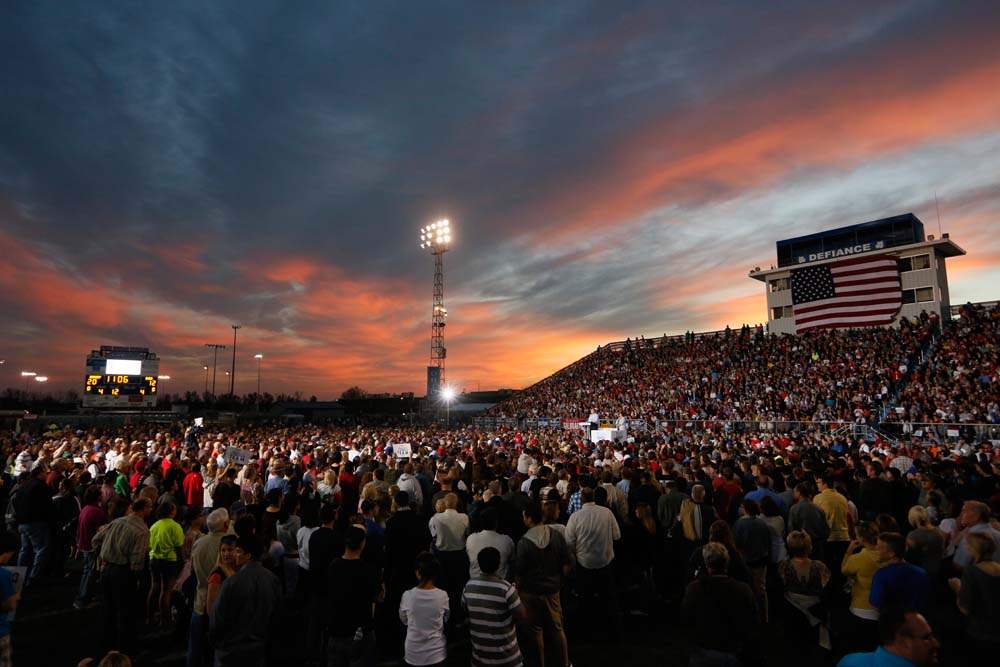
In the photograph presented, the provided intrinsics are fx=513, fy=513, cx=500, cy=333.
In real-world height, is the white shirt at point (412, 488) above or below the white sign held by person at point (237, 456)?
below

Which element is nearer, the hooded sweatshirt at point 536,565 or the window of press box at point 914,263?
the hooded sweatshirt at point 536,565

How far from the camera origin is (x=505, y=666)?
448 cm

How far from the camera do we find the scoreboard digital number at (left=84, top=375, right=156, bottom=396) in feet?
134

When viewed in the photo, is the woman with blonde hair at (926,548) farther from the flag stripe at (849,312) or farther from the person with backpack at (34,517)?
the flag stripe at (849,312)

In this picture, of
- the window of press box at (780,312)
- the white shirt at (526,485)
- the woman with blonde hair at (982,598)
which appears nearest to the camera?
the woman with blonde hair at (982,598)

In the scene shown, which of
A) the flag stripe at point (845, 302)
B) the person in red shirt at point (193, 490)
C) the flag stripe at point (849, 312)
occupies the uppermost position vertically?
the flag stripe at point (845, 302)

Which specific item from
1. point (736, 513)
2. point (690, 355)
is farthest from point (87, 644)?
point (690, 355)

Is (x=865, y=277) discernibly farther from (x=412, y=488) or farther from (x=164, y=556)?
(x=164, y=556)

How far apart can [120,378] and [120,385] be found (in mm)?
590

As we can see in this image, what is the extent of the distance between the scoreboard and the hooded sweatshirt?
47.0 metres

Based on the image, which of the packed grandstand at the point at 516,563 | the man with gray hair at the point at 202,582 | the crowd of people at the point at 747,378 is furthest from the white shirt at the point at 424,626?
the crowd of people at the point at 747,378

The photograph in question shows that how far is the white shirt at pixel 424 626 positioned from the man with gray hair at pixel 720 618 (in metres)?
2.12

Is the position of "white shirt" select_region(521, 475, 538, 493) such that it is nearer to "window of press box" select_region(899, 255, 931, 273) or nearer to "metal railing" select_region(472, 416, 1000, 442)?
"metal railing" select_region(472, 416, 1000, 442)

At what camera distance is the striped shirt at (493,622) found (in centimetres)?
446
